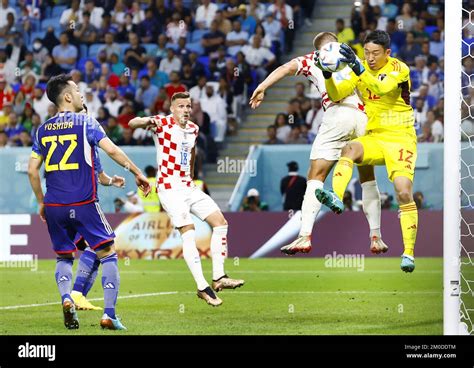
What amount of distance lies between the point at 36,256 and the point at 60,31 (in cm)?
315

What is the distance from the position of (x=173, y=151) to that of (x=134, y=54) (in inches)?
243

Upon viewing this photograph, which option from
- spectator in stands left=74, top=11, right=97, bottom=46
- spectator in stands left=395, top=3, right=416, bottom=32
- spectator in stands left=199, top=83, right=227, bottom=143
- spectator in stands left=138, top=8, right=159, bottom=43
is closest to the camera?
spectator in stands left=199, top=83, right=227, bottom=143

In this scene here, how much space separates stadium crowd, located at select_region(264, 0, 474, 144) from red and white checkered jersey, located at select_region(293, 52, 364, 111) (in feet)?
14.4

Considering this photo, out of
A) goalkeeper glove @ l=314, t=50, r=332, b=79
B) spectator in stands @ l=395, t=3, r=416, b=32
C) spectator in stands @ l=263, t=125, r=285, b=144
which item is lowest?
spectator in stands @ l=263, t=125, r=285, b=144

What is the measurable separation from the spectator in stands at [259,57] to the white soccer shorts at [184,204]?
565 centimetres

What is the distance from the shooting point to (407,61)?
13672 millimetres

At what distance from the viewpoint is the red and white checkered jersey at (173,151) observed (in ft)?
27.2

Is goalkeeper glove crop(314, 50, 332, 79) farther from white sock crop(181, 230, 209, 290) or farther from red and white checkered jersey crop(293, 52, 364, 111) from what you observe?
white sock crop(181, 230, 209, 290)

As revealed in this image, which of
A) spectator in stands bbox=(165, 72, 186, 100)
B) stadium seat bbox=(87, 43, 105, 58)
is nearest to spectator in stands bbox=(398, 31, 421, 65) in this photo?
spectator in stands bbox=(165, 72, 186, 100)

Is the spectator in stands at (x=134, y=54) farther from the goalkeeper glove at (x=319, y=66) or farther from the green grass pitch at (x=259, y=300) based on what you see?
the goalkeeper glove at (x=319, y=66)

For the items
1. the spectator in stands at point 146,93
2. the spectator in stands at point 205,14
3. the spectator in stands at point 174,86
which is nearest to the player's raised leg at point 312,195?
the spectator in stands at point 174,86

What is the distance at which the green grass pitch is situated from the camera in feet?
25.8
